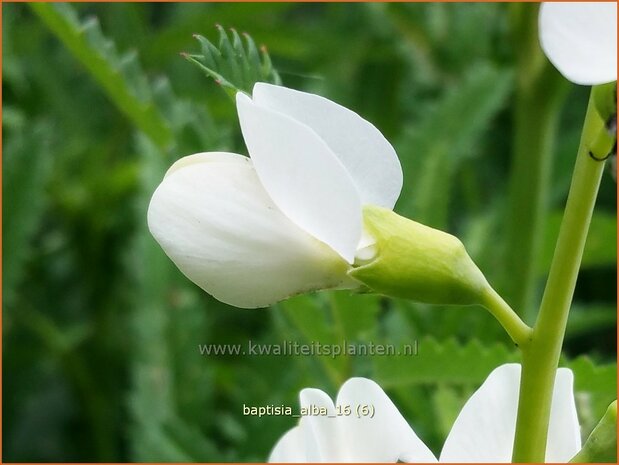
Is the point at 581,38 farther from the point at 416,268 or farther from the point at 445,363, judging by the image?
the point at 445,363

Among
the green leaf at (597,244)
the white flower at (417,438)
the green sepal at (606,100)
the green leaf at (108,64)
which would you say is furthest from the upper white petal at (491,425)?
the green leaf at (597,244)

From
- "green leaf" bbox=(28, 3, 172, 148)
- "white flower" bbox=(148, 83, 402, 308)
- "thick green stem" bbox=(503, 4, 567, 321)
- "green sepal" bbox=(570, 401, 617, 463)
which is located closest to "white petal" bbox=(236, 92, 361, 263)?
"white flower" bbox=(148, 83, 402, 308)

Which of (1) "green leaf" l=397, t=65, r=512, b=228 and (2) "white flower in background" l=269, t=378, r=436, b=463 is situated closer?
(2) "white flower in background" l=269, t=378, r=436, b=463

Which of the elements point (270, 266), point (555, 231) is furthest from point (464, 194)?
point (270, 266)

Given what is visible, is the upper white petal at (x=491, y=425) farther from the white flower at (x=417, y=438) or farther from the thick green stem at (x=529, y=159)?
the thick green stem at (x=529, y=159)

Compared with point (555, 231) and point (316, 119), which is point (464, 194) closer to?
point (555, 231)

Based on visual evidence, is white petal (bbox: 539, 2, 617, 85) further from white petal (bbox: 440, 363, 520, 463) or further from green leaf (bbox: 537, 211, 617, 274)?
green leaf (bbox: 537, 211, 617, 274)

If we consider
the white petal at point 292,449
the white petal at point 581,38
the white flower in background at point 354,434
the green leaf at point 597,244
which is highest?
the green leaf at point 597,244
